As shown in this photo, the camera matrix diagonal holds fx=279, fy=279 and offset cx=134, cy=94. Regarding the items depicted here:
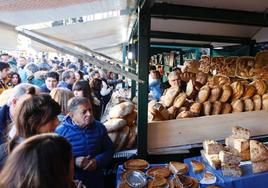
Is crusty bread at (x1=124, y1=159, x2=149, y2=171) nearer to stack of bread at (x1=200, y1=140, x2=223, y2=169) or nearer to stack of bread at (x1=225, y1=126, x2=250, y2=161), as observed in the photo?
stack of bread at (x1=200, y1=140, x2=223, y2=169)

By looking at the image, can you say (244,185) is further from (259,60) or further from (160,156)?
(259,60)

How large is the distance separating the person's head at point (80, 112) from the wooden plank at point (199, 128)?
67cm

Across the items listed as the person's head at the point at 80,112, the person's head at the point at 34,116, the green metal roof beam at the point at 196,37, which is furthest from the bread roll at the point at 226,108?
the person's head at the point at 34,116

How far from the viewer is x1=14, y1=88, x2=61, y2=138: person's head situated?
3.94ft

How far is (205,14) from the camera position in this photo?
89.0 inches

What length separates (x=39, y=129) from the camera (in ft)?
3.99

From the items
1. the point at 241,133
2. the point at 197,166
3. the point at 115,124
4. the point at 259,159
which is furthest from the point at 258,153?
the point at 115,124

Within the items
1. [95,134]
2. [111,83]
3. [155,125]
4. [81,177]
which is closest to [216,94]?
[155,125]

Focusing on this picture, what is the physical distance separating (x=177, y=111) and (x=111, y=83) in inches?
145

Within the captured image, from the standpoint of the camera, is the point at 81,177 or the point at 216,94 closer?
the point at 81,177

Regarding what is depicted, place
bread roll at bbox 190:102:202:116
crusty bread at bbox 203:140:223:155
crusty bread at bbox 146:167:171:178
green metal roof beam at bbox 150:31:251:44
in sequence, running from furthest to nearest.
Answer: green metal roof beam at bbox 150:31:251:44 < bread roll at bbox 190:102:202:116 < crusty bread at bbox 203:140:223:155 < crusty bread at bbox 146:167:171:178

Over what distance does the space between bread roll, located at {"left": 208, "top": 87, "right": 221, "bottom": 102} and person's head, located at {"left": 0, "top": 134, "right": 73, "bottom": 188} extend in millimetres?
1961

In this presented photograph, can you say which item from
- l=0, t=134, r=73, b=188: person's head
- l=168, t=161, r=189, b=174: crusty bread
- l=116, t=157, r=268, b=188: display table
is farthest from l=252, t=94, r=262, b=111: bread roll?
l=0, t=134, r=73, b=188: person's head

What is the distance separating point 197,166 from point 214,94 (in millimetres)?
779
